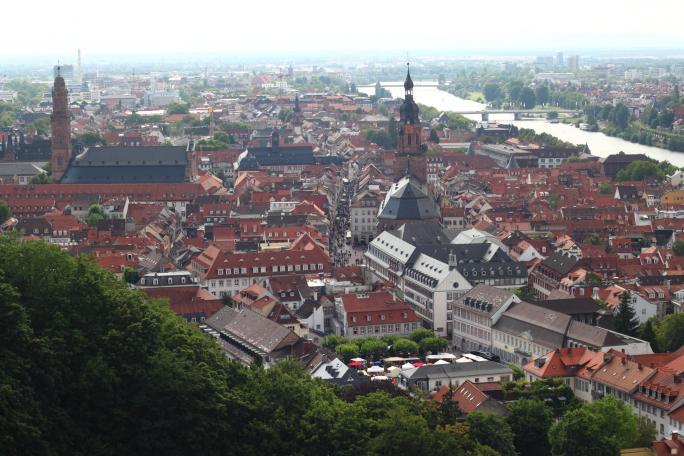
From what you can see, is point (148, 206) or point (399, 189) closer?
point (399, 189)

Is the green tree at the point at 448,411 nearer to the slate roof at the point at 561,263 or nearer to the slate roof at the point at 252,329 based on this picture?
the slate roof at the point at 252,329

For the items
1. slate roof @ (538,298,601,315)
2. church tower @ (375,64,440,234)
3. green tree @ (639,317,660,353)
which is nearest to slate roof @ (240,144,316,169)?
church tower @ (375,64,440,234)

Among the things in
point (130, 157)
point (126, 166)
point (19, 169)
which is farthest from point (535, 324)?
point (19, 169)

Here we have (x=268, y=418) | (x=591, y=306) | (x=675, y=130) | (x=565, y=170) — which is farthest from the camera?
(x=675, y=130)

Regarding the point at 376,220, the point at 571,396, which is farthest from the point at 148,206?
the point at 571,396

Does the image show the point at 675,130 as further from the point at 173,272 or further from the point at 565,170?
the point at 173,272

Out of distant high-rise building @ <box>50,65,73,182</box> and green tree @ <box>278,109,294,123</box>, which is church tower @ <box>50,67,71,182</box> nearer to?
distant high-rise building @ <box>50,65,73,182</box>

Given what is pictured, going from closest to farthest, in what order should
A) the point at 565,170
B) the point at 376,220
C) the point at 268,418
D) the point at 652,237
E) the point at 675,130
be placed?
the point at 268,418, the point at 652,237, the point at 376,220, the point at 565,170, the point at 675,130
